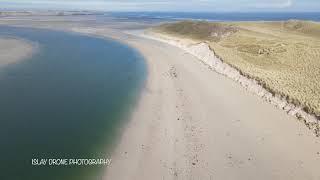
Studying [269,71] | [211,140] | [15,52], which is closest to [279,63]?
[269,71]

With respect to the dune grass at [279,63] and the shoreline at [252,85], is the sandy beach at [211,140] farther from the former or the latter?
the dune grass at [279,63]

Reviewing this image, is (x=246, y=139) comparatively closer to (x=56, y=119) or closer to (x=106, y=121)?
(x=106, y=121)

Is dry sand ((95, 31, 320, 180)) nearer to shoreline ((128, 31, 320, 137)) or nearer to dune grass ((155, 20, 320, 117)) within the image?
shoreline ((128, 31, 320, 137))

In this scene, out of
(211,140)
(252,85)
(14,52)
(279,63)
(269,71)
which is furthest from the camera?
(14,52)

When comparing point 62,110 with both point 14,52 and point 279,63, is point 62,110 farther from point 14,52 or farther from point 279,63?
point 14,52

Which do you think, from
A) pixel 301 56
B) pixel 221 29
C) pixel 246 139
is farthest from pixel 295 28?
pixel 246 139

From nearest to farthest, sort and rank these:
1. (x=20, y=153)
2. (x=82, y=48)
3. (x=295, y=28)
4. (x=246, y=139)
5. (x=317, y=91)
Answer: (x=20, y=153) → (x=246, y=139) → (x=317, y=91) → (x=82, y=48) → (x=295, y=28)
